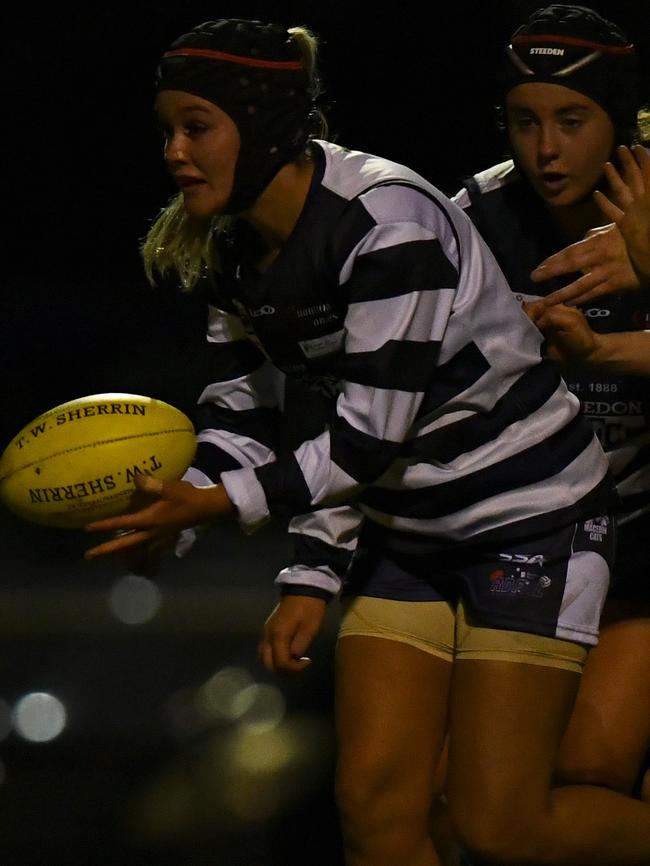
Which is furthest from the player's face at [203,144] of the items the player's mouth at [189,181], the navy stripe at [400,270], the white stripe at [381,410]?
the white stripe at [381,410]

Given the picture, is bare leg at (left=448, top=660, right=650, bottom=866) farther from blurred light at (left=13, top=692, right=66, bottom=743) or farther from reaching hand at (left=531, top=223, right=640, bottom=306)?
blurred light at (left=13, top=692, right=66, bottom=743)

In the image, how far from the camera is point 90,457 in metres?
2.10

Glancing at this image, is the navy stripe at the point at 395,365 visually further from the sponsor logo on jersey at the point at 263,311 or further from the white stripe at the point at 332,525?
the white stripe at the point at 332,525

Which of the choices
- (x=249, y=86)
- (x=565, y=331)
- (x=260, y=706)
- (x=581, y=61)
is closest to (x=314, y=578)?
(x=565, y=331)

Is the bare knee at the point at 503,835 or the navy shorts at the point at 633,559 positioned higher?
the navy shorts at the point at 633,559

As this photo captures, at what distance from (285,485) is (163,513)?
0.58 ft

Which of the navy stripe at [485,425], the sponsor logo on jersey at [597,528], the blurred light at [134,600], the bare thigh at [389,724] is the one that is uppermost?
the navy stripe at [485,425]

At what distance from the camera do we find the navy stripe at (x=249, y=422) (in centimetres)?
240

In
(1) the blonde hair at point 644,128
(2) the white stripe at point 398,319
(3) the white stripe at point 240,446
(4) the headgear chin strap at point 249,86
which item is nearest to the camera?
(2) the white stripe at point 398,319

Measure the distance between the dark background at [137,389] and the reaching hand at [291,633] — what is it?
0.61 metres

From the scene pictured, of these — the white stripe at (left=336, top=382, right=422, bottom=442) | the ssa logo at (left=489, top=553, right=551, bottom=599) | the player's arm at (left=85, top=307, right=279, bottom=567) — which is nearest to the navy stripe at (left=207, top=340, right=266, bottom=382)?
the player's arm at (left=85, top=307, right=279, bottom=567)

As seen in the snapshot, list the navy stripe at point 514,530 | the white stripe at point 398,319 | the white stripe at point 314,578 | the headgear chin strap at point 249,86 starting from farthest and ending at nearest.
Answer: the white stripe at point 314,578
the navy stripe at point 514,530
the headgear chin strap at point 249,86
the white stripe at point 398,319

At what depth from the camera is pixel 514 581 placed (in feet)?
7.11

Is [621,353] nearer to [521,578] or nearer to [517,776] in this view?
[521,578]
